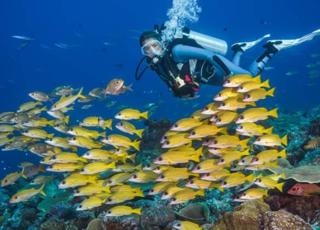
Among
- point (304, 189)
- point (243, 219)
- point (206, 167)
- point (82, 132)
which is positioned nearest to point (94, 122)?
point (82, 132)

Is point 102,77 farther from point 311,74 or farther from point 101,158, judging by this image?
point 101,158

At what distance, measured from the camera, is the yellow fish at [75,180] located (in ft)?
23.9

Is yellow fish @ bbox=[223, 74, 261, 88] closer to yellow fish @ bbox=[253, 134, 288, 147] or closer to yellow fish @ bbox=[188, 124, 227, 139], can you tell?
yellow fish @ bbox=[188, 124, 227, 139]

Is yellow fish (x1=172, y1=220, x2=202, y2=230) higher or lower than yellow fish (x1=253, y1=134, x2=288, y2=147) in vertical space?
lower

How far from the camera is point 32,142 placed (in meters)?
10.1

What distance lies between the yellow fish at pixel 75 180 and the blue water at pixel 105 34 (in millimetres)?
72926

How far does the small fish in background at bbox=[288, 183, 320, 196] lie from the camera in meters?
6.25

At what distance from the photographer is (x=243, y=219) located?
576cm

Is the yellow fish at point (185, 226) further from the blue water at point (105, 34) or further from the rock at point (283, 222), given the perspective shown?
the blue water at point (105, 34)

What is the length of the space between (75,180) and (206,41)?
196 inches

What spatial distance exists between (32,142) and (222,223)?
6150mm

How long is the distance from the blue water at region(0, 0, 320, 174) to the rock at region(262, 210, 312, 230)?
75106mm

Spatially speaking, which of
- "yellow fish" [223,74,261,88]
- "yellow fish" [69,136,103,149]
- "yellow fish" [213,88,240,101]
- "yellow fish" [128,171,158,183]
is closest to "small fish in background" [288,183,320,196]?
"yellow fish" [213,88,240,101]

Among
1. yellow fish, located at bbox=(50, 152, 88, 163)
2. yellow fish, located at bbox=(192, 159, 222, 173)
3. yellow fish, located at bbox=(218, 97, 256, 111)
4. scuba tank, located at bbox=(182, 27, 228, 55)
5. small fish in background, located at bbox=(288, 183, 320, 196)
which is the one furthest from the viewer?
scuba tank, located at bbox=(182, 27, 228, 55)
